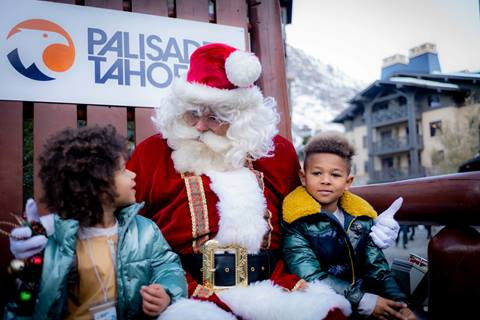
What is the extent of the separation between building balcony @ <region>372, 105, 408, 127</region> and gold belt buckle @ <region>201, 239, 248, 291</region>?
23.1 m

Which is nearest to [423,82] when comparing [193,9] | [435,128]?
[435,128]

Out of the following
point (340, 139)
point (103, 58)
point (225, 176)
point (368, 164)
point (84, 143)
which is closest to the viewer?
point (84, 143)

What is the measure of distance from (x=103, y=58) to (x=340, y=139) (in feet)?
4.42

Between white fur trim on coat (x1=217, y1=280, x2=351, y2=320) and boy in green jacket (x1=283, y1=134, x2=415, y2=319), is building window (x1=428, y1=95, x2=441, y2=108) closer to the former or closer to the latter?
Result: boy in green jacket (x1=283, y1=134, x2=415, y2=319)

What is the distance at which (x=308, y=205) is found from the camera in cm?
188

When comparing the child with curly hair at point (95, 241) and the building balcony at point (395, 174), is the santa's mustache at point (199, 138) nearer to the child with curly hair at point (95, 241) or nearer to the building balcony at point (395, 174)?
the child with curly hair at point (95, 241)

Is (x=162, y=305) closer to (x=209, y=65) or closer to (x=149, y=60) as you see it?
(x=209, y=65)

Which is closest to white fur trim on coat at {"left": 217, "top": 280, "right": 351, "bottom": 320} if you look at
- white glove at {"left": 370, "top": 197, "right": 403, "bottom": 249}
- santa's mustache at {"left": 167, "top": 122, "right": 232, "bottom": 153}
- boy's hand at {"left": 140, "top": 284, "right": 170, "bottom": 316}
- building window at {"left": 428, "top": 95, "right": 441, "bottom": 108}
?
boy's hand at {"left": 140, "top": 284, "right": 170, "bottom": 316}

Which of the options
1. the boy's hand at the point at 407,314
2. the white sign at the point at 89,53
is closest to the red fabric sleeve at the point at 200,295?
the boy's hand at the point at 407,314

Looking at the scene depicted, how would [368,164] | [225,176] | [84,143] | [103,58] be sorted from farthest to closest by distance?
1. [368,164]
2. [103,58]
3. [225,176]
4. [84,143]

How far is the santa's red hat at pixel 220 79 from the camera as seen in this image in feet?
6.38

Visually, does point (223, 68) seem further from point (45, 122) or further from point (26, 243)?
point (26, 243)

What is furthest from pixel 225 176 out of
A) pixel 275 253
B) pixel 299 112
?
pixel 299 112

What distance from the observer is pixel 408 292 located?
2.03 meters
